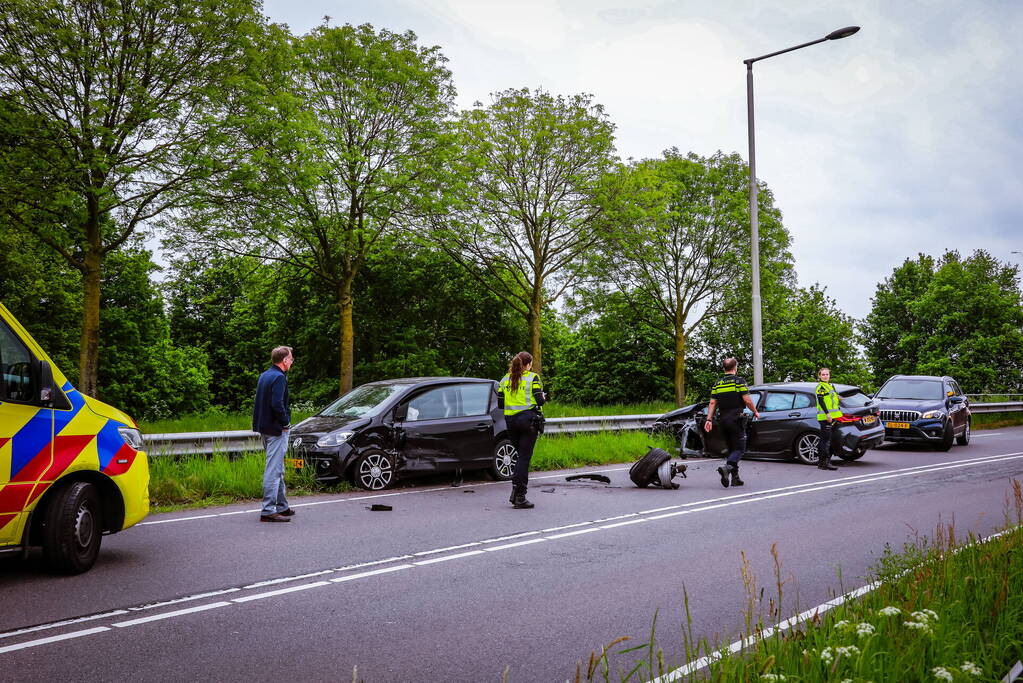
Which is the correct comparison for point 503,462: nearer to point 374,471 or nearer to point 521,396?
point 374,471

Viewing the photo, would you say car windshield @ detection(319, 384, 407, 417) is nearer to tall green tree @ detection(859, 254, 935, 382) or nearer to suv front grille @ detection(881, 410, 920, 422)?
suv front grille @ detection(881, 410, 920, 422)

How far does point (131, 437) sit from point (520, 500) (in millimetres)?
4760

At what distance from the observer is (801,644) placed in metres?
3.92

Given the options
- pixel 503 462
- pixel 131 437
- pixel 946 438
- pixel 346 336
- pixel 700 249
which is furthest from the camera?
pixel 700 249

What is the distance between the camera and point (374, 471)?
11.7 meters

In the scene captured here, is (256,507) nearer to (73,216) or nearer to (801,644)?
(801,644)

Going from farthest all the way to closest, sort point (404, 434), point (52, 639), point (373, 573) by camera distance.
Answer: point (404, 434) → point (373, 573) → point (52, 639)

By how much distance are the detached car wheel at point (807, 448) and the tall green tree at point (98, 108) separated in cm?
1424

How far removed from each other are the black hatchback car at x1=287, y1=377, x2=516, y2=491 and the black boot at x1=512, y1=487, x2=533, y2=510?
2.20 metres

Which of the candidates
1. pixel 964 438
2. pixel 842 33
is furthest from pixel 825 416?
pixel 964 438

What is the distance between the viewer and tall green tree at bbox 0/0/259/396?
57.7ft

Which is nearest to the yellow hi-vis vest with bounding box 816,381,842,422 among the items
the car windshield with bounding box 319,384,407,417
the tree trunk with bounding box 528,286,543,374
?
the car windshield with bounding box 319,384,407,417

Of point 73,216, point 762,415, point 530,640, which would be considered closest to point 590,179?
point 762,415

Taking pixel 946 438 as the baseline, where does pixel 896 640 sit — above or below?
above
